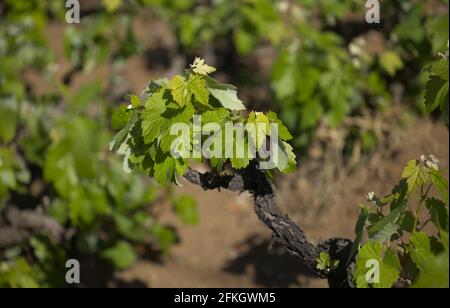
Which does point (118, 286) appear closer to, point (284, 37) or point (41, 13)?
point (284, 37)

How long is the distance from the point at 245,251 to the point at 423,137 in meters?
1.40

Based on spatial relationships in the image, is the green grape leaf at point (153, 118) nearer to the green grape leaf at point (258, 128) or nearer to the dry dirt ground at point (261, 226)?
the green grape leaf at point (258, 128)

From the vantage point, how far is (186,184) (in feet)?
15.8

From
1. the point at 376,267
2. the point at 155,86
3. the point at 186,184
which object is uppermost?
the point at 186,184

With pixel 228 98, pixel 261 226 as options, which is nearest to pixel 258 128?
pixel 228 98

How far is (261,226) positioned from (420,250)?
2375 mm

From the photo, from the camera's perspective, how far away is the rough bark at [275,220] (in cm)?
251

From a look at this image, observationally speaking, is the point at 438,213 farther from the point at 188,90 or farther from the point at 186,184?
the point at 186,184

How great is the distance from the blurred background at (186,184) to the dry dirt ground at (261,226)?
0.01m

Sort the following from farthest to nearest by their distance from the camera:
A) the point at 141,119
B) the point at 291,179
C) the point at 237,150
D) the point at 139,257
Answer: the point at 291,179
the point at 139,257
the point at 141,119
the point at 237,150

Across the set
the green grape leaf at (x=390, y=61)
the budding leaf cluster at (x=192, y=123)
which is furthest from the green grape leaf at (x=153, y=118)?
the green grape leaf at (x=390, y=61)

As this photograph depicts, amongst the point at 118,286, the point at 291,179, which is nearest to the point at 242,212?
the point at 291,179
